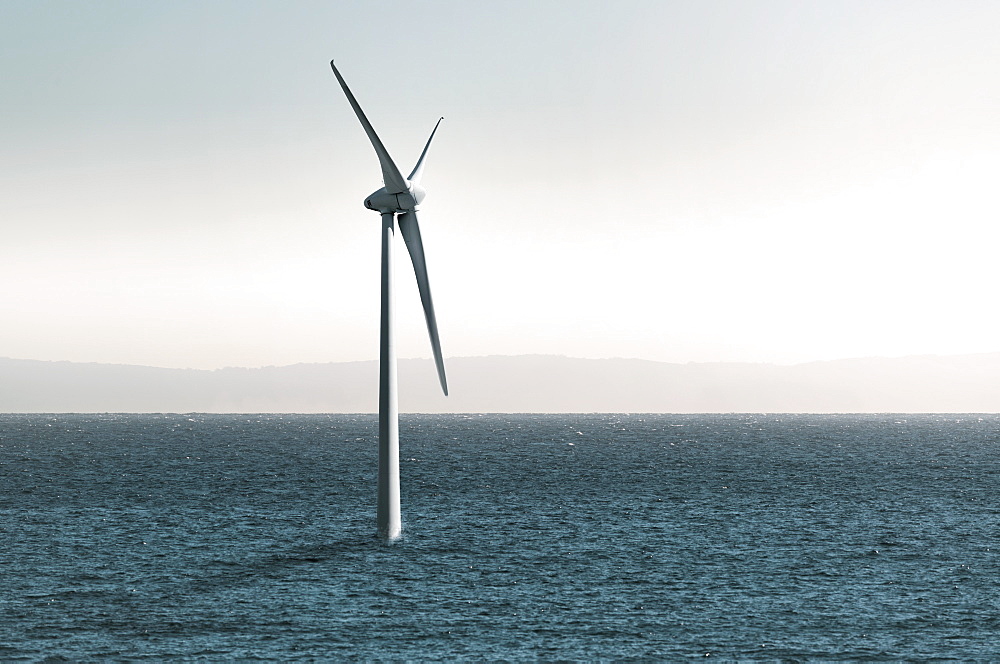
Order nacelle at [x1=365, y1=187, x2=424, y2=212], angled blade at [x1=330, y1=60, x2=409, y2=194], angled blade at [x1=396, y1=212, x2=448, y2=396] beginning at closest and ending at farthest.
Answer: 1. angled blade at [x1=330, y1=60, x2=409, y2=194]
2. angled blade at [x1=396, y1=212, x2=448, y2=396]
3. nacelle at [x1=365, y1=187, x2=424, y2=212]

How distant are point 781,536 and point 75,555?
5067 centimetres

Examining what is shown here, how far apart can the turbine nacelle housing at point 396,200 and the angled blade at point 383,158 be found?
41 cm

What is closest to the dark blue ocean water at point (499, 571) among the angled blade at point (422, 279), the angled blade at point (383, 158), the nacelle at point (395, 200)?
the angled blade at point (422, 279)

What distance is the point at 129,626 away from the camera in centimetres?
4506

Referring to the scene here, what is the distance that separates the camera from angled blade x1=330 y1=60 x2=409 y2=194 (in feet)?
193

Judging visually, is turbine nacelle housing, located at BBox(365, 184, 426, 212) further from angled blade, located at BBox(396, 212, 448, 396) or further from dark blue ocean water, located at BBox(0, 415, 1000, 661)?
dark blue ocean water, located at BBox(0, 415, 1000, 661)

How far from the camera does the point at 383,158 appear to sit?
205 ft

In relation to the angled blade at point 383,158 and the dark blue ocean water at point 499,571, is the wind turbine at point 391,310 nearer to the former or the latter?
the angled blade at point 383,158

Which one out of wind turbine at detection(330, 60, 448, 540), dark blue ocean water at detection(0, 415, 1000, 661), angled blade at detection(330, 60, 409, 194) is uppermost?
angled blade at detection(330, 60, 409, 194)

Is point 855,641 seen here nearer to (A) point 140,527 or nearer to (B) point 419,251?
(B) point 419,251

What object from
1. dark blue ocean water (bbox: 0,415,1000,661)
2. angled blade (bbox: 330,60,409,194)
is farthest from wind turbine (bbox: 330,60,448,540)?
dark blue ocean water (bbox: 0,415,1000,661)

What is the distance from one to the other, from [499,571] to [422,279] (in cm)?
1955

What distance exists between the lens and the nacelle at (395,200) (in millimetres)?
65438

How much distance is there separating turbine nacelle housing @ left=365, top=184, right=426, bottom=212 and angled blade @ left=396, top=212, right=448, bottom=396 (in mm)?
722
